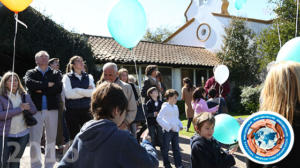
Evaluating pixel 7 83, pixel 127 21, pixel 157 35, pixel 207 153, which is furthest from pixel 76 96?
pixel 157 35

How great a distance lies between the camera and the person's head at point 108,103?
1845 mm

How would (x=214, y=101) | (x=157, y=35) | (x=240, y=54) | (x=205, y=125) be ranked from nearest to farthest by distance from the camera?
1. (x=205, y=125)
2. (x=214, y=101)
3. (x=240, y=54)
4. (x=157, y=35)

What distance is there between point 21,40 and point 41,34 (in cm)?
69

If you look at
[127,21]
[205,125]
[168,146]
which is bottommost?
[168,146]

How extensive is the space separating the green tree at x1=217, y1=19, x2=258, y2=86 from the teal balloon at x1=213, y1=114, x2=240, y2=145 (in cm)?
1442

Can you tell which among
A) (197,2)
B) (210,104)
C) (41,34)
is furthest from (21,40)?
(197,2)

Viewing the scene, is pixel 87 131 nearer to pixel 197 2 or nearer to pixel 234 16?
pixel 234 16

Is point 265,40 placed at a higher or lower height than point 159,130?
higher

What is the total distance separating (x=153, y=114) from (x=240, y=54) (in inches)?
513

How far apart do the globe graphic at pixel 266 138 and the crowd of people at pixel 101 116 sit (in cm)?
13

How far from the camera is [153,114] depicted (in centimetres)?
570

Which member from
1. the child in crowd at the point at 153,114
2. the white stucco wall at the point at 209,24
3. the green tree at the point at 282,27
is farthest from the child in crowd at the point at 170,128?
the white stucco wall at the point at 209,24

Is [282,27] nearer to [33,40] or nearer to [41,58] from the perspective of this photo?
[33,40]

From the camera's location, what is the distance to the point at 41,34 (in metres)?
9.79
